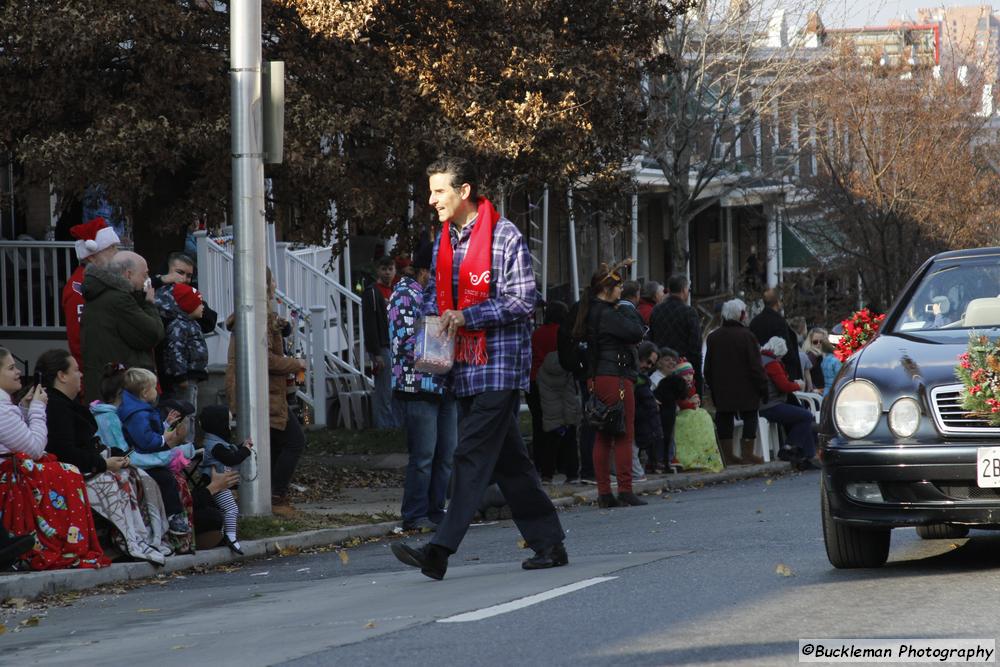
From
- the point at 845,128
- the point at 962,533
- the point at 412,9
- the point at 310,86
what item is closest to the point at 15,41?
the point at 310,86

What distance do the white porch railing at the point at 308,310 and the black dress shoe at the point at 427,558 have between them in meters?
9.89

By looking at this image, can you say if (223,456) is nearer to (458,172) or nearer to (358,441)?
(458,172)

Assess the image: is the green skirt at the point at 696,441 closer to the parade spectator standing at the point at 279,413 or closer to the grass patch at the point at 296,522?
the grass patch at the point at 296,522

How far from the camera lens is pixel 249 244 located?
12.4 meters

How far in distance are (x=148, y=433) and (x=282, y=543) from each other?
4.48 ft

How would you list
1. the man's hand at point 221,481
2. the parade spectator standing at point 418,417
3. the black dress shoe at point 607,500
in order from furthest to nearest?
the black dress shoe at point 607,500
the parade spectator standing at point 418,417
the man's hand at point 221,481

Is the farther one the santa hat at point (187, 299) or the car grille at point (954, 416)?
the santa hat at point (187, 299)

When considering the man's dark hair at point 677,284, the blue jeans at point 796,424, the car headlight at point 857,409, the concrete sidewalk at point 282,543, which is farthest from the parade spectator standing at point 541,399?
the car headlight at point 857,409

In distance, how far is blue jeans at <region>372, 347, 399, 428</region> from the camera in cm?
1888

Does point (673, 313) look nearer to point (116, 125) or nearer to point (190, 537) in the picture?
point (116, 125)

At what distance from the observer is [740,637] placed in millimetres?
6496

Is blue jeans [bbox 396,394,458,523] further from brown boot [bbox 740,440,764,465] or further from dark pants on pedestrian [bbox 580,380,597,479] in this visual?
brown boot [bbox 740,440,764,465]

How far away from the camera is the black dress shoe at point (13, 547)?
955 cm

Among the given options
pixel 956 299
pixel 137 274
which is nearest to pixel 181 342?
pixel 137 274
